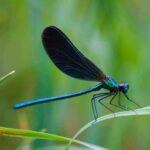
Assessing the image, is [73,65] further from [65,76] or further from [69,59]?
[65,76]

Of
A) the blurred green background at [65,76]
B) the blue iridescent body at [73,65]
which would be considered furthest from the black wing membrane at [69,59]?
the blurred green background at [65,76]

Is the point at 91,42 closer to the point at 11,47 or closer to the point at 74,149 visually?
the point at 11,47

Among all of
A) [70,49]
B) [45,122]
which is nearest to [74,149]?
[45,122]

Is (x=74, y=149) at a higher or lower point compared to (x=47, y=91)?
lower

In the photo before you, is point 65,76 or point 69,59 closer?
point 69,59

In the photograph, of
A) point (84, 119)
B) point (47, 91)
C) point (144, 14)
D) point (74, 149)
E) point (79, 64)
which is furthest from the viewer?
point (144, 14)

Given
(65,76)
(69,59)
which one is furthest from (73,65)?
(65,76)

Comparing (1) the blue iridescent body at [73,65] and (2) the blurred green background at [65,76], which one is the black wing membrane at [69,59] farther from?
(2) the blurred green background at [65,76]
